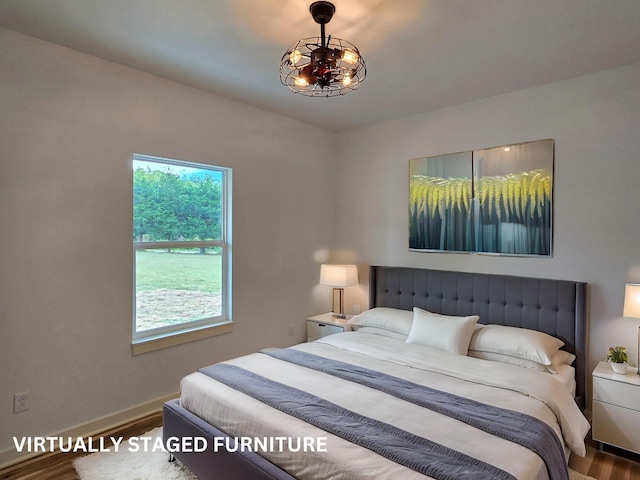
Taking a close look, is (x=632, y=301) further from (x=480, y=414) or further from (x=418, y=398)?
(x=418, y=398)

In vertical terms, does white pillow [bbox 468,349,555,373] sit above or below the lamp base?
below

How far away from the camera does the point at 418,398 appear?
2.00 meters

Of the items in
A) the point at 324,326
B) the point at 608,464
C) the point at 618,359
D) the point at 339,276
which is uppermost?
the point at 339,276

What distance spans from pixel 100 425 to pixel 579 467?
3.26 metres

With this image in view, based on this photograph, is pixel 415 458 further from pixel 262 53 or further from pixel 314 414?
pixel 262 53

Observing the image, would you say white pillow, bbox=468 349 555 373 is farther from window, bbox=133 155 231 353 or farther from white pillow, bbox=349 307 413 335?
window, bbox=133 155 231 353

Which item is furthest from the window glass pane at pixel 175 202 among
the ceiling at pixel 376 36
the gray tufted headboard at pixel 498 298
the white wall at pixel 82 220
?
the gray tufted headboard at pixel 498 298

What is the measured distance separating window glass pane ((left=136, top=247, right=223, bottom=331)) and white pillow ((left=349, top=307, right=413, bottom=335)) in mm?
1378

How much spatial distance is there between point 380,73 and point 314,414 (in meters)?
2.42

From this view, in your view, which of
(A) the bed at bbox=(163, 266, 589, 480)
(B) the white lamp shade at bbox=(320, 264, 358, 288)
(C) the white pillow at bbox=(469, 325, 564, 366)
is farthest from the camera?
(B) the white lamp shade at bbox=(320, 264, 358, 288)

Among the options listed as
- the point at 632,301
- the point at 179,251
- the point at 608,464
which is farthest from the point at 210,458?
the point at 632,301

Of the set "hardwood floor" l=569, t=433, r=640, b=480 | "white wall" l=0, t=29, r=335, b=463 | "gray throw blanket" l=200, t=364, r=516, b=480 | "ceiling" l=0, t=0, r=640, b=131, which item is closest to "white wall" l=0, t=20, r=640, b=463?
"white wall" l=0, t=29, r=335, b=463

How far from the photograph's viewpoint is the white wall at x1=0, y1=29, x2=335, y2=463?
2318 mm

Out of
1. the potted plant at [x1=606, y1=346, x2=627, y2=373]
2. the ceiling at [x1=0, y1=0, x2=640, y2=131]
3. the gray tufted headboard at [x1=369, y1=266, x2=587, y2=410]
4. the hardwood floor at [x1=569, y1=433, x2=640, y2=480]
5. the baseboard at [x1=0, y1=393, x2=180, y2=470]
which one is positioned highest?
A: the ceiling at [x1=0, y1=0, x2=640, y2=131]
